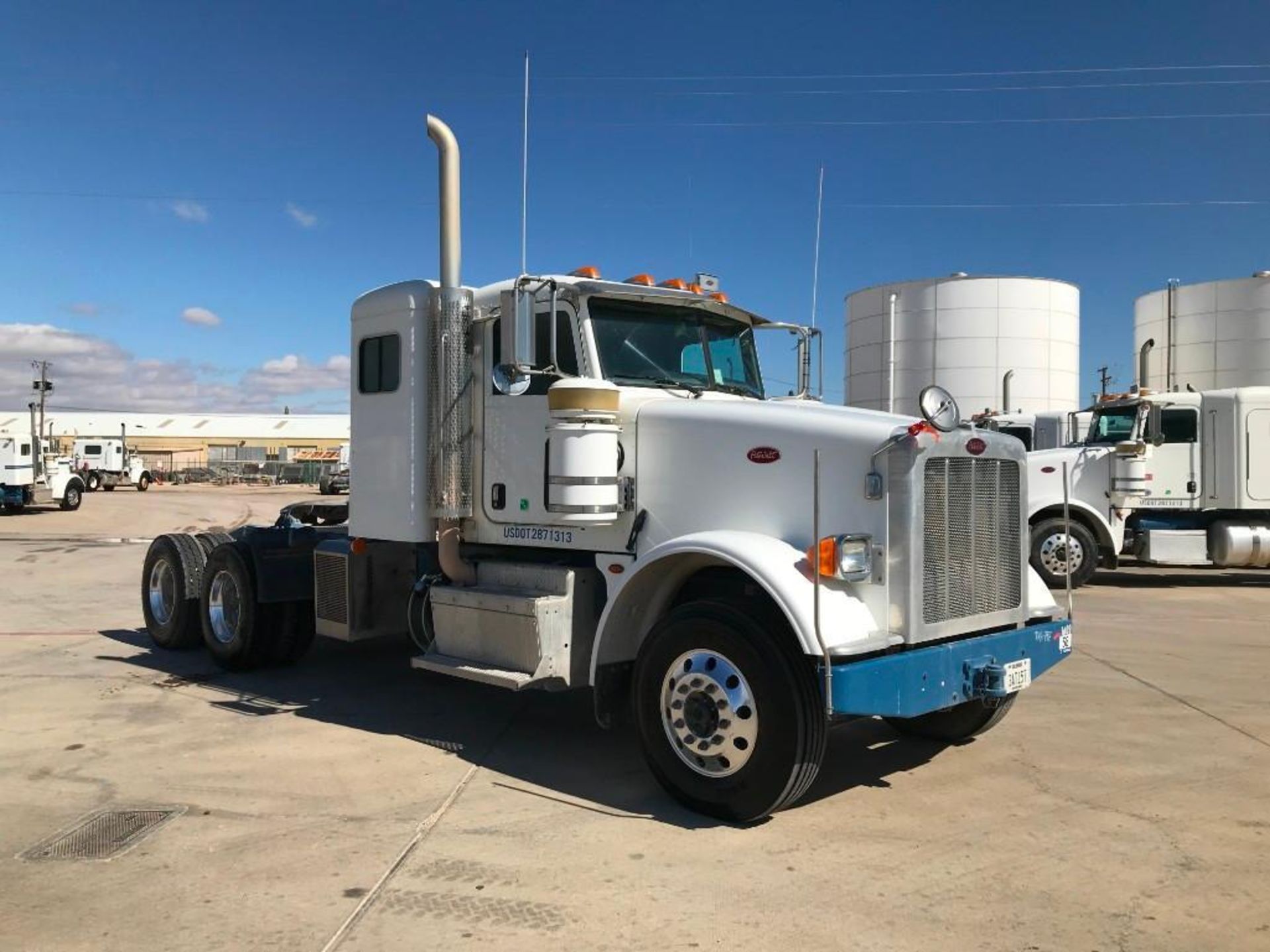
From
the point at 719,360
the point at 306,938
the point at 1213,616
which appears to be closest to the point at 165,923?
the point at 306,938

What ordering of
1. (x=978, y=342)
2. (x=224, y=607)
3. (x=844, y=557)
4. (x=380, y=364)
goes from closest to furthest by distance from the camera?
1. (x=844, y=557)
2. (x=380, y=364)
3. (x=224, y=607)
4. (x=978, y=342)

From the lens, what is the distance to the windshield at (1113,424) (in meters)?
A: 14.1

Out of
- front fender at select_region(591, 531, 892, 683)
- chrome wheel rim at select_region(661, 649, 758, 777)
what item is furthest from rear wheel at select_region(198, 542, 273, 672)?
chrome wheel rim at select_region(661, 649, 758, 777)

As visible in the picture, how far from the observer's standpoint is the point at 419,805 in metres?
5.07

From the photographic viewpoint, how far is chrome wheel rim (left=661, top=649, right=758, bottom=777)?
4.66 meters

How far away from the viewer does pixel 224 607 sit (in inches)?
338

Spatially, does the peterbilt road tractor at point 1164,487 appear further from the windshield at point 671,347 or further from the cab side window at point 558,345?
the cab side window at point 558,345

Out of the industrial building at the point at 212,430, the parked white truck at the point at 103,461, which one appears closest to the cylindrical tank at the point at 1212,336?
the parked white truck at the point at 103,461

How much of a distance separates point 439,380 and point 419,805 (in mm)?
2714

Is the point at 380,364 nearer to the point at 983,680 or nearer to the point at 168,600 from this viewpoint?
the point at 168,600

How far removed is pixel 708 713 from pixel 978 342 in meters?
22.7

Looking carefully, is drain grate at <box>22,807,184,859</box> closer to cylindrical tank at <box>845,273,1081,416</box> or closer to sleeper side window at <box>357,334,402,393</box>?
sleeper side window at <box>357,334,402,393</box>

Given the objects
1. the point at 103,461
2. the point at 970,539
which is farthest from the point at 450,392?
the point at 103,461

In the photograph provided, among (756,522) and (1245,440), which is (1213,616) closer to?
(1245,440)
